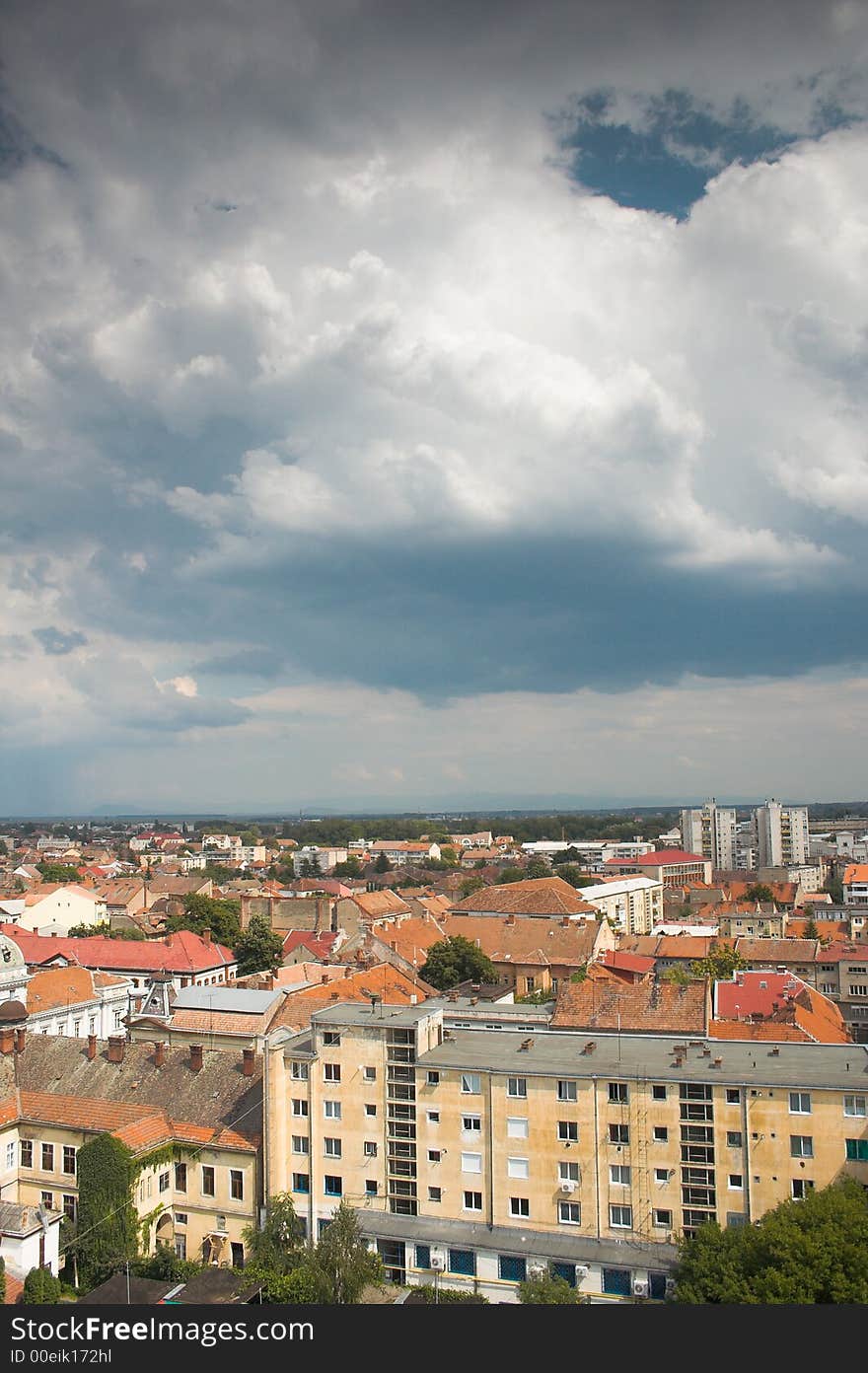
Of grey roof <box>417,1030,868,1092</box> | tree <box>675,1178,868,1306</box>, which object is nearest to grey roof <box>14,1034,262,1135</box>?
grey roof <box>417,1030,868,1092</box>

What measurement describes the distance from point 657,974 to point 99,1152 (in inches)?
1650

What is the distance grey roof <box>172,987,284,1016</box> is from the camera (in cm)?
4997

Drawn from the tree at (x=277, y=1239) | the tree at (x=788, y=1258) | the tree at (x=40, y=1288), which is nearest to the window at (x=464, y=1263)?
the tree at (x=277, y=1239)

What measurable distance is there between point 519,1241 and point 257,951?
154ft

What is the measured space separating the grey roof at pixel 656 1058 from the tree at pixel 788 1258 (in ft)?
11.5

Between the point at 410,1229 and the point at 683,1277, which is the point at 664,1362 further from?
the point at 410,1229

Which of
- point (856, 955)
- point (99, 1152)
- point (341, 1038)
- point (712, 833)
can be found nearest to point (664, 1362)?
point (341, 1038)

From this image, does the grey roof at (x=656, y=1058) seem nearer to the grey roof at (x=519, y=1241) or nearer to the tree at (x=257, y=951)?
the grey roof at (x=519, y=1241)

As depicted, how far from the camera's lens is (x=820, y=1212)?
24.1 metres

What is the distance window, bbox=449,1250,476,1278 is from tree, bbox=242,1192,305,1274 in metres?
4.41

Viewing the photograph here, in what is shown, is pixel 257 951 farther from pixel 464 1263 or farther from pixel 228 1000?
pixel 464 1263

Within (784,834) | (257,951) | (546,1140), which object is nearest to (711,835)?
(784,834)

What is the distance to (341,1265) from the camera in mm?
27125

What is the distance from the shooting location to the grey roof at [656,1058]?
2888 centimetres
